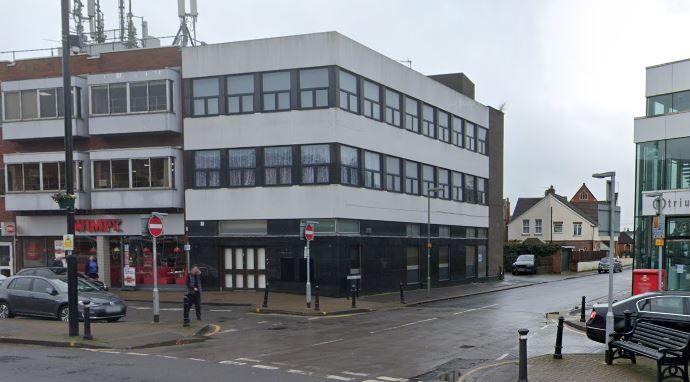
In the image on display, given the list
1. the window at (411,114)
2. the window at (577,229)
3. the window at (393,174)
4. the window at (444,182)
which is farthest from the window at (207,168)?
the window at (577,229)

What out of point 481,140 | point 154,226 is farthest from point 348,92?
point 481,140

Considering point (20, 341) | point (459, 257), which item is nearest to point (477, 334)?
point (20, 341)

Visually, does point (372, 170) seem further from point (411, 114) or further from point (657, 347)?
point (657, 347)

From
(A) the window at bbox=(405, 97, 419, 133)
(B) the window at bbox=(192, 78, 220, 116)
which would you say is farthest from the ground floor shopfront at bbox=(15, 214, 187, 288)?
(A) the window at bbox=(405, 97, 419, 133)

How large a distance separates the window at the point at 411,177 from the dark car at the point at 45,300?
2006cm

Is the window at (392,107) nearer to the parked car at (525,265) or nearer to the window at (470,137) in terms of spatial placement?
the window at (470,137)

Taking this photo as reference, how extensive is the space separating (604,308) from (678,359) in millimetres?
4376

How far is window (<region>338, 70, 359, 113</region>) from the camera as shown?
99.5 ft

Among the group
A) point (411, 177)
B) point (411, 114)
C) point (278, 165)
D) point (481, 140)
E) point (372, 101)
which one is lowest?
point (411, 177)

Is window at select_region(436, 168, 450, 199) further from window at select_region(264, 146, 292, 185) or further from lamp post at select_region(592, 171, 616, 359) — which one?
lamp post at select_region(592, 171, 616, 359)

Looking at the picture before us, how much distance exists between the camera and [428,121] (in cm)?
3972

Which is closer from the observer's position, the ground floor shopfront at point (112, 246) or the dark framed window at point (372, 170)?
the dark framed window at point (372, 170)

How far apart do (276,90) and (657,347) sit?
74.1 ft

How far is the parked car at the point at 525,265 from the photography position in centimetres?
5731
